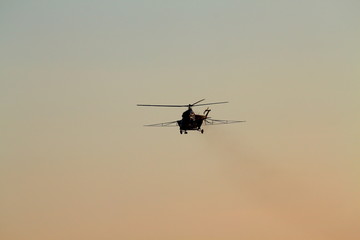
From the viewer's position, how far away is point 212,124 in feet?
308

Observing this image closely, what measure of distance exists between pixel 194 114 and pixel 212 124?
10.3ft

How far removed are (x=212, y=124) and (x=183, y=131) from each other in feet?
12.5

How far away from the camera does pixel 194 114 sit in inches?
3627

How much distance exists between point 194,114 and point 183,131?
293 centimetres

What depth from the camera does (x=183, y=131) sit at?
9356 cm
